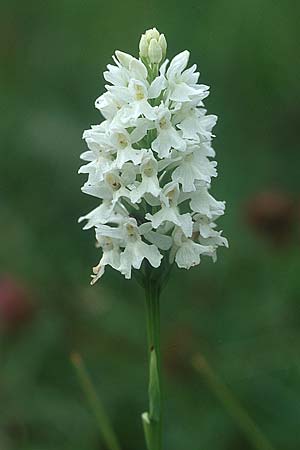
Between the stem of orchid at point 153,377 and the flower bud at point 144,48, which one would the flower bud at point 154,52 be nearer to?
the flower bud at point 144,48

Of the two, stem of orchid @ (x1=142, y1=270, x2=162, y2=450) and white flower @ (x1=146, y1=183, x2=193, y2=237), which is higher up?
white flower @ (x1=146, y1=183, x2=193, y2=237)

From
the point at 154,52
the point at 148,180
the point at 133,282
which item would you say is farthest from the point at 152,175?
the point at 133,282

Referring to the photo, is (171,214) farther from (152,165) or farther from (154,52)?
(154,52)

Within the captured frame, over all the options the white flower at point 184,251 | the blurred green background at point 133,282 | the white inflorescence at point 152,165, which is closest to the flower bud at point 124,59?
the white inflorescence at point 152,165

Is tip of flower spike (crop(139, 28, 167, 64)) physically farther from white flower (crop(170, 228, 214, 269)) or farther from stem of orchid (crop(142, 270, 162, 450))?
stem of orchid (crop(142, 270, 162, 450))
